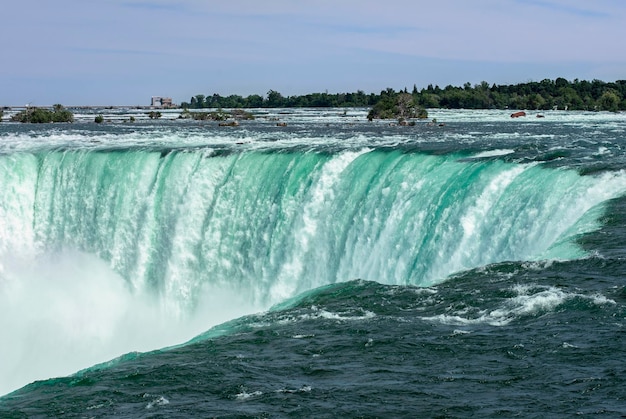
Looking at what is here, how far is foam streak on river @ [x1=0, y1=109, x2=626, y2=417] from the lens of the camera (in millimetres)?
11852

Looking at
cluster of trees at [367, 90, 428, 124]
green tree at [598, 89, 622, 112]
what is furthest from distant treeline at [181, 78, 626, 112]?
cluster of trees at [367, 90, 428, 124]

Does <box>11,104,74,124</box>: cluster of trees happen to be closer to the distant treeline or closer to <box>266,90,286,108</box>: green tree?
the distant treeline

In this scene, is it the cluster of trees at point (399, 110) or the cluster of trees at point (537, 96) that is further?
the cluster of trees at point (537, 96)

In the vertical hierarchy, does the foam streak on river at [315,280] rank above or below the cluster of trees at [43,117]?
below

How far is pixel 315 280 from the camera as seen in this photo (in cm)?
2483

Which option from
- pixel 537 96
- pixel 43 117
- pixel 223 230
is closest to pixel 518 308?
pixel 223 230

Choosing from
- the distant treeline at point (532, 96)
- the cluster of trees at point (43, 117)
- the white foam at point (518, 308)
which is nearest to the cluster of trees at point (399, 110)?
the distant treeline at point (532, 96)

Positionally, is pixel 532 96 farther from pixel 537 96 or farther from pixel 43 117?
pixel 43 117

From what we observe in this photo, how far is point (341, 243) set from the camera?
24.6 metres

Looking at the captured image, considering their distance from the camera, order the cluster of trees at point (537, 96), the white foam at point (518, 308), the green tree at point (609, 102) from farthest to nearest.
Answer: the cluster of trees at point (537, 96) < the green tree at point (609, 102) < the white foam at point (518, 308)

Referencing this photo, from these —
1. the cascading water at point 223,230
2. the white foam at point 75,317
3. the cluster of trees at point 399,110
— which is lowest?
the white foam at point 75,317

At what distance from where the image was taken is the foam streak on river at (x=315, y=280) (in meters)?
11.9

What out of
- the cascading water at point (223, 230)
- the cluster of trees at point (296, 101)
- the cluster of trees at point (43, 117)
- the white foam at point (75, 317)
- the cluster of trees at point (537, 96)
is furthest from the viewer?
the cluster of trees at point (296, 101)

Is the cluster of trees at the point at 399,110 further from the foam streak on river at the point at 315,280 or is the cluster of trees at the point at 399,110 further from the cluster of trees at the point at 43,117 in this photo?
the foam streak on river at the point at 315,280
